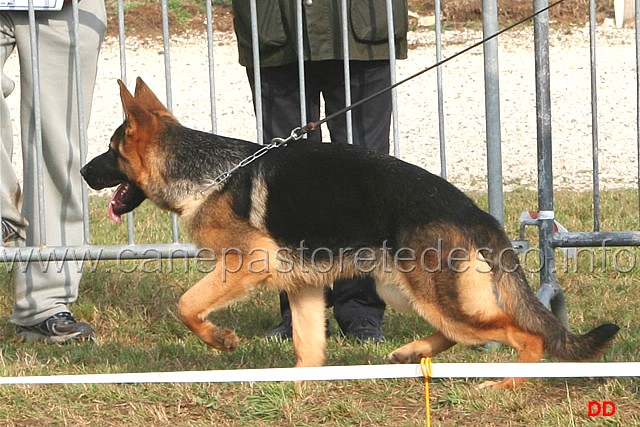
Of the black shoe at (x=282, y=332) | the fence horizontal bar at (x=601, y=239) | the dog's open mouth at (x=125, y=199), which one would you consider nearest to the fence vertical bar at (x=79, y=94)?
the dog's open mouth at (x=125, y=199)

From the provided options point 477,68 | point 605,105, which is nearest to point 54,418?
point 605,105

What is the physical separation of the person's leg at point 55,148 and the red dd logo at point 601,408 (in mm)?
2791

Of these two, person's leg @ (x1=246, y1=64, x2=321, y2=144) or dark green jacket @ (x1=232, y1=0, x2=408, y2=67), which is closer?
dark green jacket @ (x1=232, y1=0, x2=408, y2=67)

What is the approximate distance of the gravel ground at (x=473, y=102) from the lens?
39.3 feet

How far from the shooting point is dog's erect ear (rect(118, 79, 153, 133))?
475 cm

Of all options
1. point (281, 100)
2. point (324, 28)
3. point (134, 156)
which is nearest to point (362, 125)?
point (281, 100)

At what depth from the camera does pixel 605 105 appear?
47.4 ft

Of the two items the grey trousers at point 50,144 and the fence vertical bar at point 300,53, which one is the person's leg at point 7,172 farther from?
the fence vertical bar at point 300,53

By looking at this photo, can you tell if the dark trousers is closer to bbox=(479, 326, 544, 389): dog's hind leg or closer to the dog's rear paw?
the dog's rear paw

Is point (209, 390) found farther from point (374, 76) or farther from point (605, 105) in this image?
point (605, 105)

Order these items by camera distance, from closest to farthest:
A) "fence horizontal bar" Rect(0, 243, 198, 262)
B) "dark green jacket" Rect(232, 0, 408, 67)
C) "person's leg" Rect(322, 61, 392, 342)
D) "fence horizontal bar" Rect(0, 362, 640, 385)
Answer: "fence horizontal bar" Rect(0, 362, 640, 385) → "fence horizontal bar" Rect(0, 243, 198, 262) → "dark green jacket" Rect(232, 0, 408, 67) → "person's leg" Rect(322, 61, 392, 342)

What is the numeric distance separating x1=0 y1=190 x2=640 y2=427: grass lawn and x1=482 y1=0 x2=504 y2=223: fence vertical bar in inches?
31.3

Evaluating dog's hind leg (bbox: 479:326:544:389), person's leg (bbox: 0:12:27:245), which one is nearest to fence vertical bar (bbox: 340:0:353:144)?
dog's hind leg (bbox: 479:326:544:389)

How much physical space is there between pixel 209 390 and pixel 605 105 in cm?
1086
